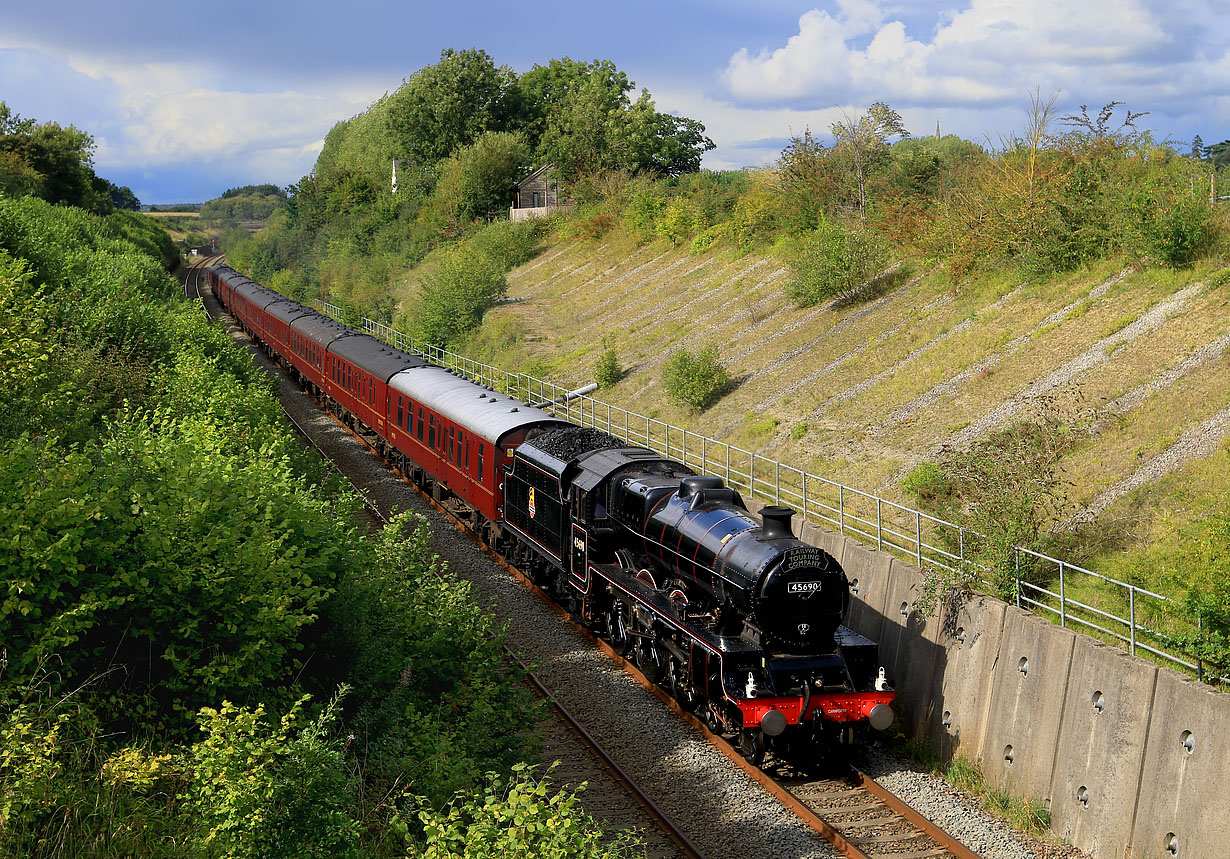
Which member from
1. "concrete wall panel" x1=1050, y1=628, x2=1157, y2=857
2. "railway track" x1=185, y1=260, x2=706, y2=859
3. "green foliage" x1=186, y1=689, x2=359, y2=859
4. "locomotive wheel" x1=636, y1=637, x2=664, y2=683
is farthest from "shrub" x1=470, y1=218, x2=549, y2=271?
"green foliage" x1=186, y1=689, x2=359, y2=859

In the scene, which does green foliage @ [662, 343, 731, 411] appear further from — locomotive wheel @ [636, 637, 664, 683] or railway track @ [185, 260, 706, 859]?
locomotive wheel @ [636, 637, 664, 683]

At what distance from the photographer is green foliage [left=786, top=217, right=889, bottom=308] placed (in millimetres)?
32375

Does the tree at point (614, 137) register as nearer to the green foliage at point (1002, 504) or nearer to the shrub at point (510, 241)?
the shrub at point (510, 241)

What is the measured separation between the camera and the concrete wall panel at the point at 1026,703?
37.6 feet

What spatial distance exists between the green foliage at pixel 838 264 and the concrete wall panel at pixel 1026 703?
21.6m

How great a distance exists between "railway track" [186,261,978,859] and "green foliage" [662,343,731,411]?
53.1 feet

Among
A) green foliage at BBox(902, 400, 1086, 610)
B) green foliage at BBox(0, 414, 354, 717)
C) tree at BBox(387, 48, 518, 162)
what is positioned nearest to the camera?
green foliage at BBox(0, 414, 354, 717)

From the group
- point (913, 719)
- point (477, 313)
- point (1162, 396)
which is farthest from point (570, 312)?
point (913, 719)

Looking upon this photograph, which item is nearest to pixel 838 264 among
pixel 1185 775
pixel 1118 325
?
pixel 1118 325

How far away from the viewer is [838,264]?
32312 millimetres

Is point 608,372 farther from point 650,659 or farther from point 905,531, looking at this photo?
point 650,659

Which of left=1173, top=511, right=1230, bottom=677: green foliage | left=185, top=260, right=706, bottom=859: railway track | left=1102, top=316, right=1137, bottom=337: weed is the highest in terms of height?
left=1102, top=316, right=1137, bottom=337: weed

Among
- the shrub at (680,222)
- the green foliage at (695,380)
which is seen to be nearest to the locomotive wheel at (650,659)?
the green foliage at (695,380)

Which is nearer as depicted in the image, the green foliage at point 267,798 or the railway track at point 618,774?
the green foliage at point 267,798
